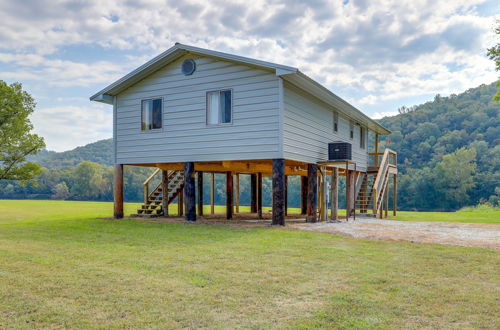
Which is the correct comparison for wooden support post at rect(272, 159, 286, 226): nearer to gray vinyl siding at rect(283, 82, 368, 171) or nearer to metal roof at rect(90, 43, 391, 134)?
gray vinyl siding at rect(283, 82, 368, 171)

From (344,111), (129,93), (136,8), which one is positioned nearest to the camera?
(136,8)

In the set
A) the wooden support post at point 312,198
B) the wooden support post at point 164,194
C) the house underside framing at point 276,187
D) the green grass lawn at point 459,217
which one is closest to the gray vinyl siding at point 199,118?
the house underside framing at point 276,187

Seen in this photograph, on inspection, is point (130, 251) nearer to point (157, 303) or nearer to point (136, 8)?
point (157, 303)

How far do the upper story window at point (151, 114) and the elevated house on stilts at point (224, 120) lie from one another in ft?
0.13

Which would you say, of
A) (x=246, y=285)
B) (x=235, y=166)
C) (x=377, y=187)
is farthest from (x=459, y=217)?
(x=246, y=285)

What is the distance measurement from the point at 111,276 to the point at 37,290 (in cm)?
102

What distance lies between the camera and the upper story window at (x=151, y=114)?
51.5 ft

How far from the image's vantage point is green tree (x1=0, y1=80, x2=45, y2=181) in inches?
961

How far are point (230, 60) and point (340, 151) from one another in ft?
17.3

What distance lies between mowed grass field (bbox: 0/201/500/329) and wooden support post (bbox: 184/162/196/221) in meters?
5.47

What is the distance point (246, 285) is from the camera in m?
5.53

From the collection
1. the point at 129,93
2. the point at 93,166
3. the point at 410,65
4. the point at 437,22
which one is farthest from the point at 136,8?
the point at 93,166

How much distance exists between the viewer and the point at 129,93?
→ 54.1ft

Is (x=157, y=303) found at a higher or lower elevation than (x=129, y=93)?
lower
